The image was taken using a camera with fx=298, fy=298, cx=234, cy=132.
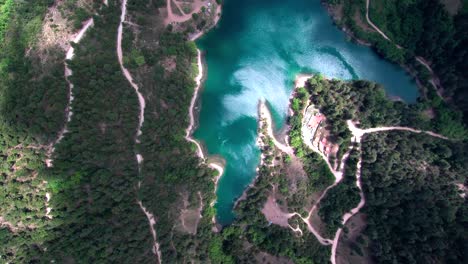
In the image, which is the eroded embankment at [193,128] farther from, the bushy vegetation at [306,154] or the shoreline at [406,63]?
the shoreline at [406,63]

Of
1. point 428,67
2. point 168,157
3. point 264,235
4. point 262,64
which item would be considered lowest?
point 264,235

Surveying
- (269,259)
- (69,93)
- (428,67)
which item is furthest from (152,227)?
(428,67)

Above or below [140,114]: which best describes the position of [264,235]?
below

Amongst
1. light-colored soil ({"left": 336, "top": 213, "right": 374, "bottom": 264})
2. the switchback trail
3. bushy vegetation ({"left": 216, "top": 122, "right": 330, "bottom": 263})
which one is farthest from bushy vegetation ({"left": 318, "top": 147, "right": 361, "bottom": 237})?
the switchback trail

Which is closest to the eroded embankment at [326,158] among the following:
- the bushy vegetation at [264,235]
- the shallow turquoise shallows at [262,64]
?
the bushy vegetation at [264,235]

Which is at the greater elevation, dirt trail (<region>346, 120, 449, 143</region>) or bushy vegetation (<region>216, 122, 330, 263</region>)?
dirt trail (<region>346, 120, 449, 143</region>)

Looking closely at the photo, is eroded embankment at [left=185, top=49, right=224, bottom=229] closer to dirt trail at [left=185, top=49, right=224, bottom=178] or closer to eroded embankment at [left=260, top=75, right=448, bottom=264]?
dirt trail at [left=185, top=49, right=224, bottom=178]

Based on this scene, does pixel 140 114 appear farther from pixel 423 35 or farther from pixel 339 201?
pixel 423 35

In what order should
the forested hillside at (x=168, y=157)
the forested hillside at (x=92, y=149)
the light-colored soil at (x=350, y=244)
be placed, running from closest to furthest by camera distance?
the forested hillside at (x=92, y=149)
the forested hillside at (x=168, y=157)
the light-colored soil at (x=350, y=244)

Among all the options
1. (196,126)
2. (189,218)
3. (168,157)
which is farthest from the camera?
(196,126)
